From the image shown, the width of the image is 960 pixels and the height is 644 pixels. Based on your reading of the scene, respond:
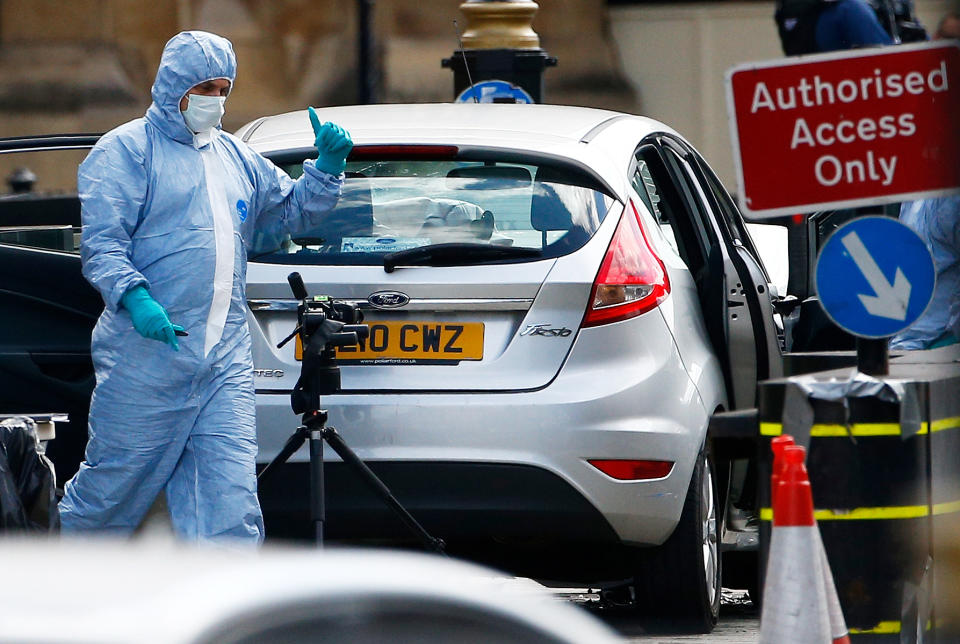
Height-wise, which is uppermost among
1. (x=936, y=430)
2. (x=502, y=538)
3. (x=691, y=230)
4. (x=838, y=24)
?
(x=838, y=24)

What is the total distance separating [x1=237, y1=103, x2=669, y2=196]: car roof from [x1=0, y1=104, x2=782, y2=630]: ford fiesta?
0.01 metres

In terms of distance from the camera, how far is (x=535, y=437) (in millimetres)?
5426

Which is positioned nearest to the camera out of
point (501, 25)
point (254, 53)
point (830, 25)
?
point (830, 25)

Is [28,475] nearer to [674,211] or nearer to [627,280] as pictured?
[627,280]

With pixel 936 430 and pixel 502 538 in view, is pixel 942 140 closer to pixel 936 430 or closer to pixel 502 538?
pixel 936 430

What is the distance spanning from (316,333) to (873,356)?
1482mm

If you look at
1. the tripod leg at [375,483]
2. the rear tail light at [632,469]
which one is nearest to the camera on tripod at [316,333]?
the tripod leg at [375,483]

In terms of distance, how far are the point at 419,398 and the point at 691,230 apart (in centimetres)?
134

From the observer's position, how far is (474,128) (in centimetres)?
587

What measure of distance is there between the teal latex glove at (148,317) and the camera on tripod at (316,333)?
1.16ft

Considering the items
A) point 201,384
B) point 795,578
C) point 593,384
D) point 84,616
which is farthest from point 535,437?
point 84,616

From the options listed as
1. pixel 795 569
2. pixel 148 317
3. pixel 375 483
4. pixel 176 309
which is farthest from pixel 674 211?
pixel 795 569

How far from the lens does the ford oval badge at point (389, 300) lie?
5.48 metres

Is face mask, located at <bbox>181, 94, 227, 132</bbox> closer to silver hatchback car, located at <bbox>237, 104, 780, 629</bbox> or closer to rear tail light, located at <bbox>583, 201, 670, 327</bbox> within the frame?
silver hatchback car, located at <bbox>237, 104, 780, 629</bbox>
